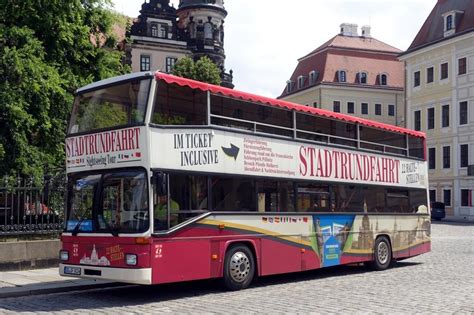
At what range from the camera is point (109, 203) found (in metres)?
11.3

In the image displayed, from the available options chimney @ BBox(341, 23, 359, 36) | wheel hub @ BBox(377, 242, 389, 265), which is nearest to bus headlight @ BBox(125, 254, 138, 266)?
wheel hub @ BBox(377, 242, 389, 265)

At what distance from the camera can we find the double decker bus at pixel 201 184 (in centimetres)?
1106

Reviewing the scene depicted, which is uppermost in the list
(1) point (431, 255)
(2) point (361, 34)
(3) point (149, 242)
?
(2) point (361, 34)

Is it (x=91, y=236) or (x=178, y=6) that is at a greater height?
(x=178, y=6)

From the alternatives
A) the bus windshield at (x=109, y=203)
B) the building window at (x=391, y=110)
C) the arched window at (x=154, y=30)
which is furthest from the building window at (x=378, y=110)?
the bus windshield at (x=109, y=203)

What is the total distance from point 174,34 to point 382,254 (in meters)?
60.3

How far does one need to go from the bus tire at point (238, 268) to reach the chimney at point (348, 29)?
77.3 meters

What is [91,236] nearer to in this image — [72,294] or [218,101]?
[72,294]

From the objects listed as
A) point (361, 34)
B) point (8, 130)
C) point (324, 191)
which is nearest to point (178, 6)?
point (361, 34)

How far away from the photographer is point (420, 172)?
61.4 feet

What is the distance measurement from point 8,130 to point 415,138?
12.1 metres

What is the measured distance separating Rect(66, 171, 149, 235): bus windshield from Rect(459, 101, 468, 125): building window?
47.6m

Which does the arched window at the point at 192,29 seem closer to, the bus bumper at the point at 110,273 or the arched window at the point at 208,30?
the arched window at the point at 208,30

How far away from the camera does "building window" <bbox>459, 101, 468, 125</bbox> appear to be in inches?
2126
